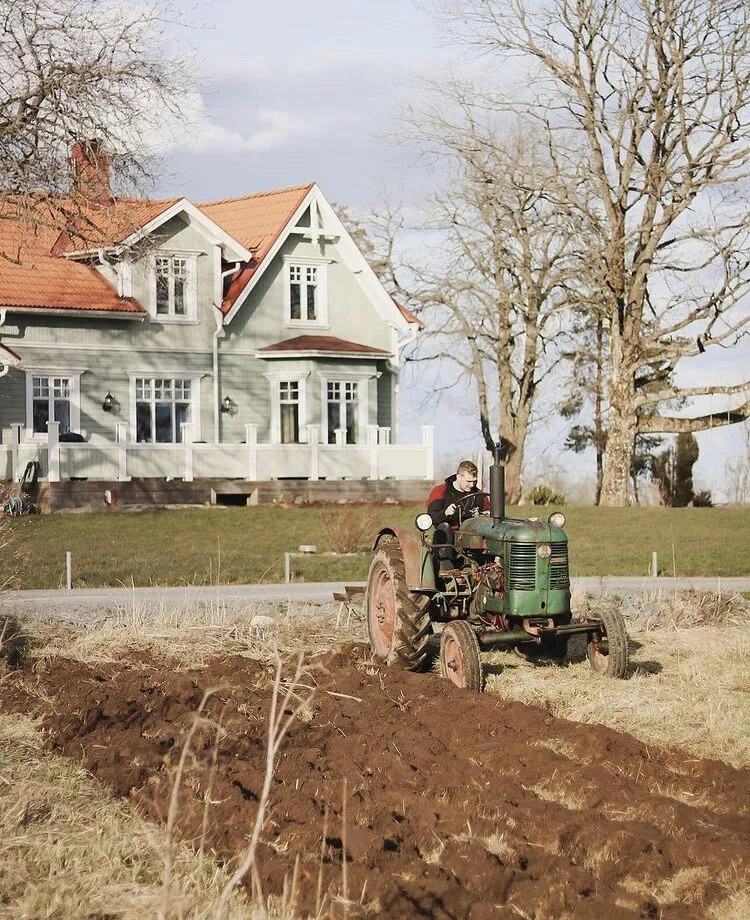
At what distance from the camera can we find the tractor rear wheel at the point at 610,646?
11.1m

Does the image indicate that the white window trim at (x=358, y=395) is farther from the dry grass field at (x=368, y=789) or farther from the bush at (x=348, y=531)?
the dry grass field at (x=368, y=789)

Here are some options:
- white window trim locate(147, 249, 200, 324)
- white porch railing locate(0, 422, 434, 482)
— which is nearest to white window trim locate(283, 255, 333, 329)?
white window trim locate(147, 249, 200, 324)

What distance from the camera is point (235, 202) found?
41.3m

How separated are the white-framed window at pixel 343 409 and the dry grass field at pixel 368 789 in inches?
974

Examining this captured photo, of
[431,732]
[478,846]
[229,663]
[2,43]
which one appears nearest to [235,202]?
[2,43]

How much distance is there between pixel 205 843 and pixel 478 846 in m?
1.20

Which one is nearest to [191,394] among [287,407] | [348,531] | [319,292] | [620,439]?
[287,407]

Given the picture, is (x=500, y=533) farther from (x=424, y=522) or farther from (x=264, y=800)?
(x=264, y=800)

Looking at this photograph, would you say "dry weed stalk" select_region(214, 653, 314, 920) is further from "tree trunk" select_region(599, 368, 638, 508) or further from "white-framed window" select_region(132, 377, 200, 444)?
"tree trunk" select_region(599, 368, 638, 508)

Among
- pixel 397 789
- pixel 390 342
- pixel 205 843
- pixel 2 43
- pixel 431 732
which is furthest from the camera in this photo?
pixel 390 342

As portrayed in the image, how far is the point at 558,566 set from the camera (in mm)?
11242

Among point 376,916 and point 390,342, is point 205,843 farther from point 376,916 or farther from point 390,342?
point 390,342

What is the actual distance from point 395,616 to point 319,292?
27.0 metres

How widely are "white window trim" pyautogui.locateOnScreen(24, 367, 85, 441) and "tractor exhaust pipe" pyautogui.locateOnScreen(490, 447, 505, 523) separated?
76.2ft
